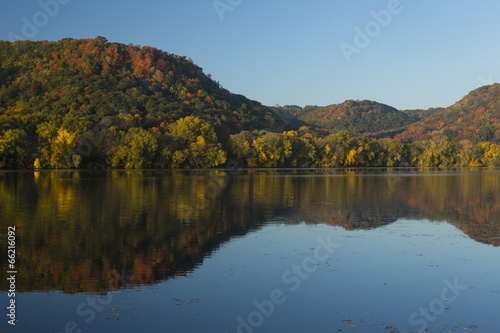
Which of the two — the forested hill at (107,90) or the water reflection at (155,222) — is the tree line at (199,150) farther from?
the water reflection at (155,222)

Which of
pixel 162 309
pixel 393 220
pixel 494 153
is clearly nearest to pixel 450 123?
pixel 494 153

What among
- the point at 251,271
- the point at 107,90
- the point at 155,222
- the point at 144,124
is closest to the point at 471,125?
→ the point at 144,124

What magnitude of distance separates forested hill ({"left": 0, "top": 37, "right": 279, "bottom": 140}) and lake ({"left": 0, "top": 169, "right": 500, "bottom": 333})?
74.5 metres

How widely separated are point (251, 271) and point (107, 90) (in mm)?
116314

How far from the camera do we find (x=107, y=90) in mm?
120125

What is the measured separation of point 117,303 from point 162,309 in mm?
945

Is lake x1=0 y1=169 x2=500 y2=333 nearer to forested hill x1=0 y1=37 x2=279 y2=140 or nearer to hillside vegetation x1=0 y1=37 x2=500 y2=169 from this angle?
hillside vegetation x1=0 y1=37 x2=500 y2=169

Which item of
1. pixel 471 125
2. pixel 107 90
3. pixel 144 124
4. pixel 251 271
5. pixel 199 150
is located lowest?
pixel 251 271

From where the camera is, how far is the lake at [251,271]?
827 cm

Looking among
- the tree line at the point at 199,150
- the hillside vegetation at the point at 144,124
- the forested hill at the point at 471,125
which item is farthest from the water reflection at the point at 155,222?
the forested hill at the point at 471,125

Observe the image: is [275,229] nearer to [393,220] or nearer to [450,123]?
[393,220]

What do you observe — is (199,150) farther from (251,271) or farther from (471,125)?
(471,125)

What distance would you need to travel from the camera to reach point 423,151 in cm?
13962

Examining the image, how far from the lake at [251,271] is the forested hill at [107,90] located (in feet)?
244
